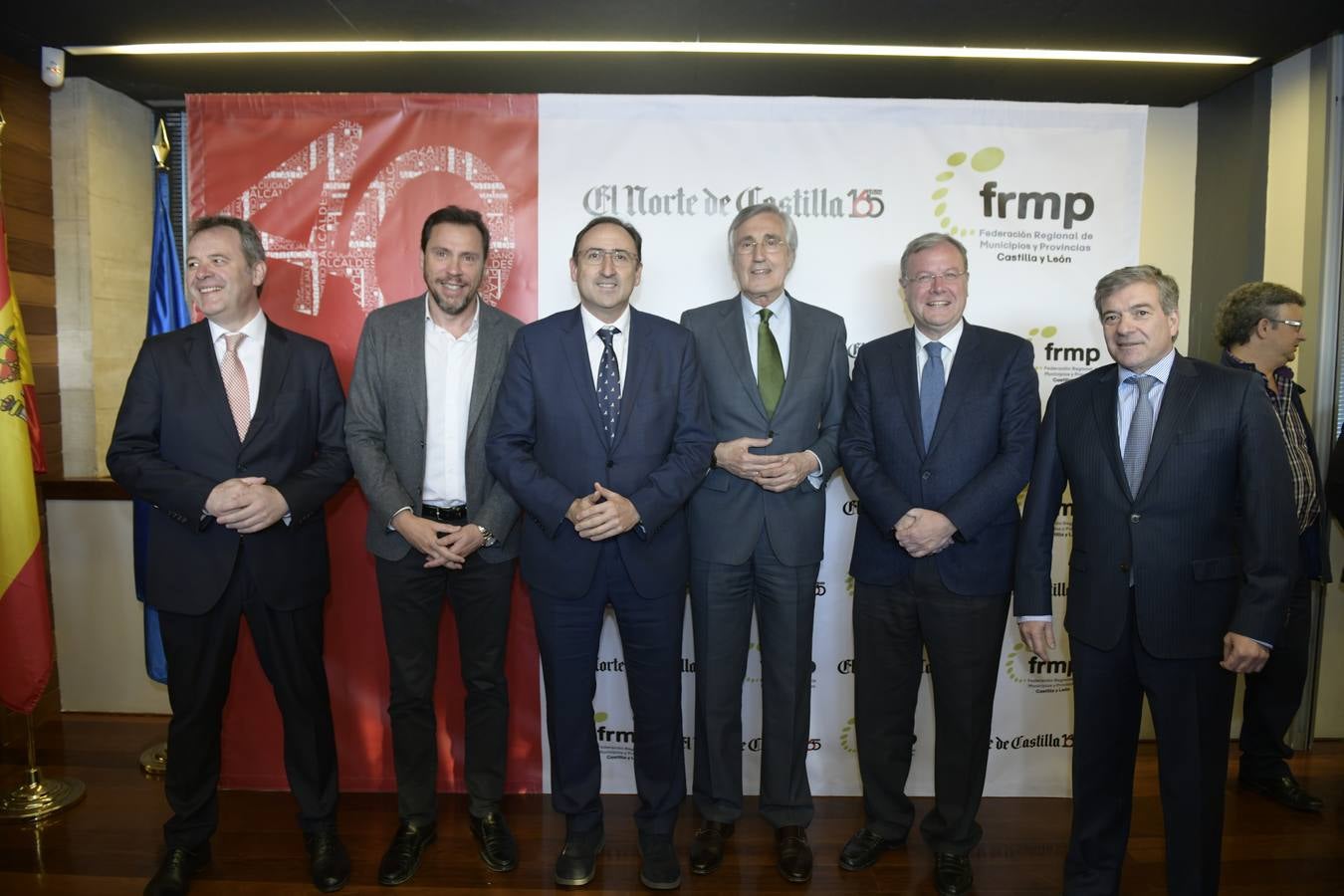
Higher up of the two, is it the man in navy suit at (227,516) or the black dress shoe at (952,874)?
the man in navy suit at (227,516)

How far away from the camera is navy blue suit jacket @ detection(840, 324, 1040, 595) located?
2580 mm

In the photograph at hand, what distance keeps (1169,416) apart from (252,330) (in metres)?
2.80

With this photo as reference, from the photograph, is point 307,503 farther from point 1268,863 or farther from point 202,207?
point 1268,863

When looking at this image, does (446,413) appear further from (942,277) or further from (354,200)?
(942,277)

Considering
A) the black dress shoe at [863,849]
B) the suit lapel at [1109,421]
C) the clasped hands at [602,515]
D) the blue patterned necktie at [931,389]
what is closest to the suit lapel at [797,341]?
the blue patterned necktie at [931,389]

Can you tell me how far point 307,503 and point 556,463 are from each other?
2.67 ft

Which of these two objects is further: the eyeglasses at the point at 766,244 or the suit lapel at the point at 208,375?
the eyeglasses at the point at 766,244

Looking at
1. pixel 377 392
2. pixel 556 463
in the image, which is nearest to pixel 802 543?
pixel 556 463

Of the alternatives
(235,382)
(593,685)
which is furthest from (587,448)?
(235,382)

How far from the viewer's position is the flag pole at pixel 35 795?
3111 mm

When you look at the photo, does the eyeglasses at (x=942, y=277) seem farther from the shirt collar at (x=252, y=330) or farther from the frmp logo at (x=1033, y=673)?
the shirt collar at (x=252, y=330)

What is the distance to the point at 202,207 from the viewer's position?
326cm

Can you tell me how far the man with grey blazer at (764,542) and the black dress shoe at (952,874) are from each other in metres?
0.42

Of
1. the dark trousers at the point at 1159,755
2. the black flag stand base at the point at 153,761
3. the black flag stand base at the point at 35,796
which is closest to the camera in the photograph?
the dark trousers at the point at 1159,755
